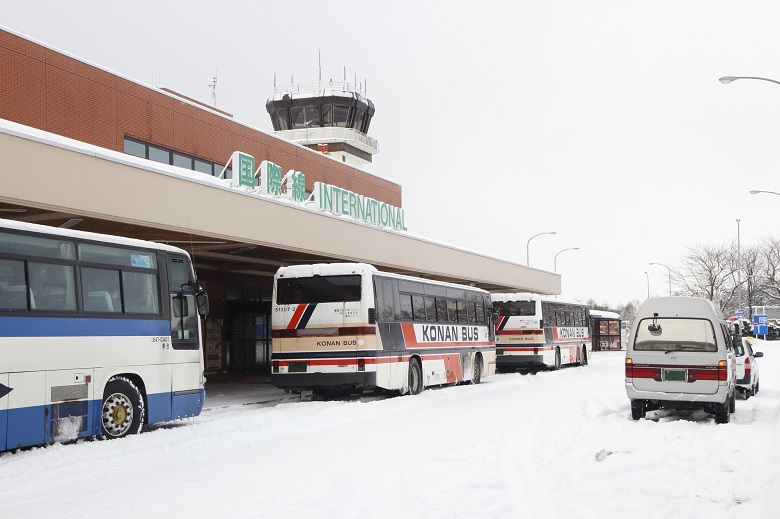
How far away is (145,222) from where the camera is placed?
17484 millimetres

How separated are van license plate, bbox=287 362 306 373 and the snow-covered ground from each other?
9.19 feet

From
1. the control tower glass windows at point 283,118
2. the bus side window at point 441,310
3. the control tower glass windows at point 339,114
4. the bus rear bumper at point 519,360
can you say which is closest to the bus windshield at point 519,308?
the bus rear bumper at point 519,360

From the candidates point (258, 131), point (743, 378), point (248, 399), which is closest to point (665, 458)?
point (743, 378)

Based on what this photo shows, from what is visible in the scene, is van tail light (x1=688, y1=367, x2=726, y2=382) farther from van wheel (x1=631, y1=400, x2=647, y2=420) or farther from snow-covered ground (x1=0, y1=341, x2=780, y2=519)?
van wheel (x1=631, y1=400, x2=647, y2=420)

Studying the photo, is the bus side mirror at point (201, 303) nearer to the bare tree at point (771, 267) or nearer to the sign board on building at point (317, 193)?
the sign board on building at point (317, 193)

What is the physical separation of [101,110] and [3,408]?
16.4 meters

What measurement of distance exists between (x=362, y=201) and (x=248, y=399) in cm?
927

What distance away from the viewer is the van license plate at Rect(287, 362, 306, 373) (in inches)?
791

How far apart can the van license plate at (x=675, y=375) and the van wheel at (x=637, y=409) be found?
712mm

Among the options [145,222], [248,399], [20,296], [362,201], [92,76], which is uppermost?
[92,76]

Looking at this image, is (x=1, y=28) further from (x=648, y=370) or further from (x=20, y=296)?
(x=648, y=370)

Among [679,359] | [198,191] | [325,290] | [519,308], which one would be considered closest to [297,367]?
[325,290]

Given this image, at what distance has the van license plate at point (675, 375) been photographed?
15.4m

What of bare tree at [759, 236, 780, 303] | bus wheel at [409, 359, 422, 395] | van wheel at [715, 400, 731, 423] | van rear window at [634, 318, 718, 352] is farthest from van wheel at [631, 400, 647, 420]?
bare tree at [759, 236, 780, 303]
